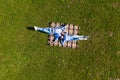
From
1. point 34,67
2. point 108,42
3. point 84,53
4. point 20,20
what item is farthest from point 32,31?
point 108,42

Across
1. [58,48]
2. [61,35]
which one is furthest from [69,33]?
[58,48]

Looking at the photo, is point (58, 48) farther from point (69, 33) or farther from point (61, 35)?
point (69, 33)

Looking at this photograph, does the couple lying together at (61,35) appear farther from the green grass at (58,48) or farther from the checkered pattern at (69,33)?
the green grass at (58,48)

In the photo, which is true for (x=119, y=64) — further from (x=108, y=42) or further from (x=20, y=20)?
(x=20, y=20)

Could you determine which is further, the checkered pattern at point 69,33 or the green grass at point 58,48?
the checkered pattern at point 69,33

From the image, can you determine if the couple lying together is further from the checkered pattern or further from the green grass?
the green grass

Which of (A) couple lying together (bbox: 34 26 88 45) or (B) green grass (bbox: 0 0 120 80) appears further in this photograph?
(A) couple lying together (bbox: 34 26 88 45)

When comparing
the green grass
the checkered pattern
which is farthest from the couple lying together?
the green grass

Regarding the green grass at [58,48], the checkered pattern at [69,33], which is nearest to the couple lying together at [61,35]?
the checkered pattern at [69,33]
